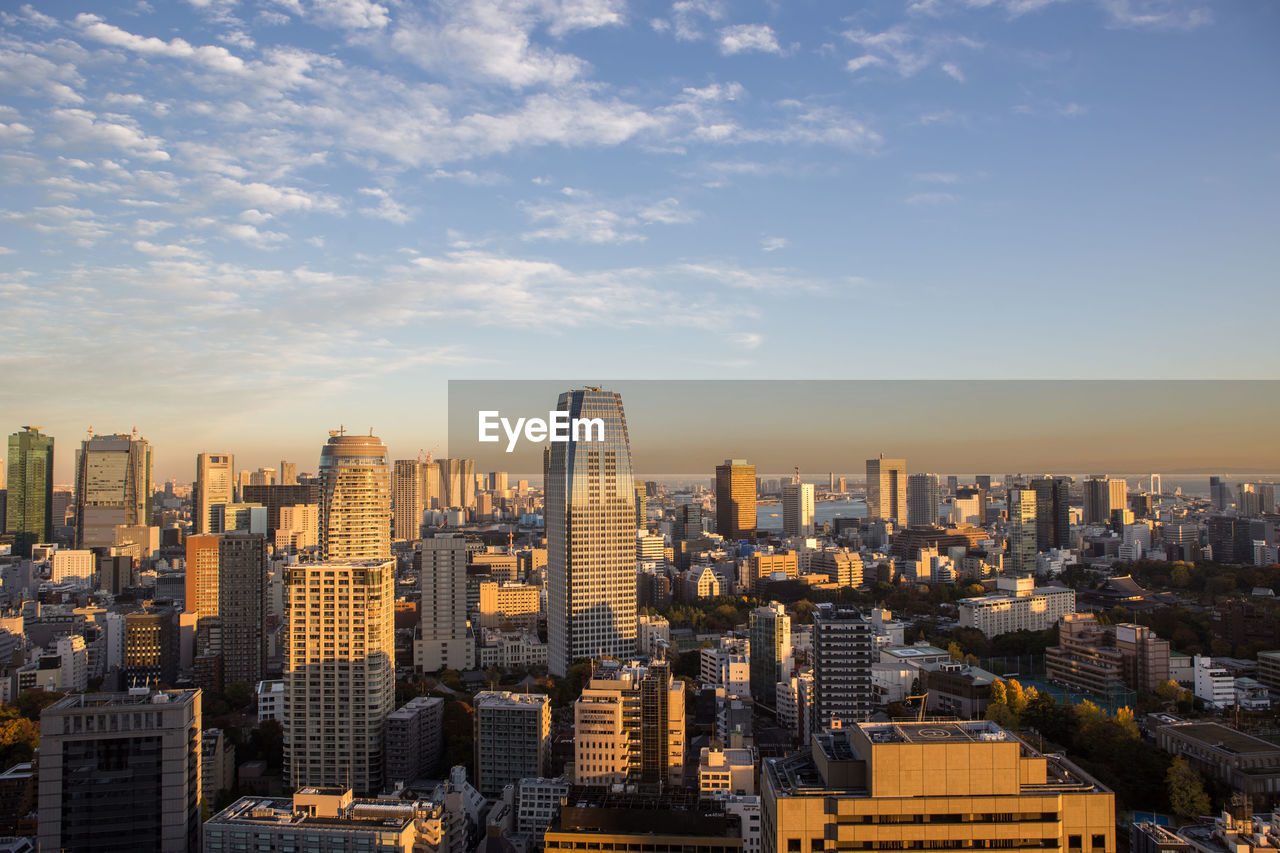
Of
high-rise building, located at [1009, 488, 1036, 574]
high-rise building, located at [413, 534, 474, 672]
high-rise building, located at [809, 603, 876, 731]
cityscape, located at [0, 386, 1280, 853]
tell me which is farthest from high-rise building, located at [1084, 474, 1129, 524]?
high-rise building, located at [809, 603, 876, 731]

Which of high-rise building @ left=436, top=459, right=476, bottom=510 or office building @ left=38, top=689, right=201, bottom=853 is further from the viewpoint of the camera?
high-rise building @ left=436, top=459, right=476, bottom=510

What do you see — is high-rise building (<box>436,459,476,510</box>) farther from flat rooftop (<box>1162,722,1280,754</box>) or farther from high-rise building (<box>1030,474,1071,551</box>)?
flat rooftop (<box>1162,722,1280,754</box>)

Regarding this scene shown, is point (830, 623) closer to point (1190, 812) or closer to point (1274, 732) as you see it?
point (1190, 812)

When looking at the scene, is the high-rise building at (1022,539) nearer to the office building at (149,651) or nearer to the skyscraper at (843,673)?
the skyscraper at (843,673)

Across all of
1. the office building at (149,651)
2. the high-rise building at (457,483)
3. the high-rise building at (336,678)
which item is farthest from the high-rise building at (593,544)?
the high-rise building at (457,483)

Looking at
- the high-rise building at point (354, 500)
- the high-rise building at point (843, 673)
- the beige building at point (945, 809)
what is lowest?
the high-rise building at point (843, 673)

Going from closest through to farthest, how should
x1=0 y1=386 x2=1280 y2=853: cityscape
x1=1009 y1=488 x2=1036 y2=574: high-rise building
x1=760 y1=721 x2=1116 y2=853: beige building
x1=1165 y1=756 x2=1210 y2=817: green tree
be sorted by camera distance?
x1=760 y1=721 x2=1116 y2=853: beige building → x1=0 y1=386 x2=1280 y2=853: cityscape → x1=1165 y1=756 x2=1210 y2=817: green tree → x1=1009 y1=488 x2=1036 y2=574: high-rise building
